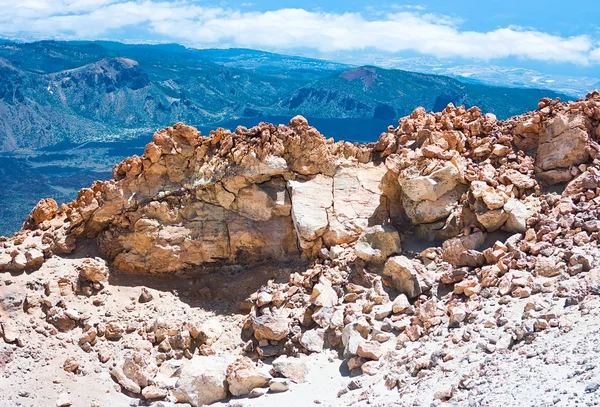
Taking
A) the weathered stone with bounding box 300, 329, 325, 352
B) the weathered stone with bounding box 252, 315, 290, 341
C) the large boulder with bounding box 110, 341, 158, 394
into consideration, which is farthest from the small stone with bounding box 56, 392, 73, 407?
the weathered stone with bounding box 300, 329, 325, 352

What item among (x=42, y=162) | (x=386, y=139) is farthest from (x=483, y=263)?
(x=42, y=162)

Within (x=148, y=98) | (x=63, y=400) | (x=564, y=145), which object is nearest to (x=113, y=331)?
(x=63, y=400)

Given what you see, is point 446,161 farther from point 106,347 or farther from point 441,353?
point 106,347

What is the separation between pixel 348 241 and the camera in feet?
55.7

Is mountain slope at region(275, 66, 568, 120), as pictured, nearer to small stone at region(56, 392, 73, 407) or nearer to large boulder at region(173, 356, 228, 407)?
large boulder at region(173, 356, 228, 407)

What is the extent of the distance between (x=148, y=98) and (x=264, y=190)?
158m

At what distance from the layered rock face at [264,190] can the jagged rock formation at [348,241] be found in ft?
0.15

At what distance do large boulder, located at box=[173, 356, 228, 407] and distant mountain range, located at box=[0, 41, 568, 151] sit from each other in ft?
400

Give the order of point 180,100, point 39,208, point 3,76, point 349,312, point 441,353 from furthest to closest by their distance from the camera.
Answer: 1. point 180,100
2. point 3,76
3. point 39,208
4. point 349,312
5. point 441,353

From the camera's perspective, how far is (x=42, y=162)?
4390 inches

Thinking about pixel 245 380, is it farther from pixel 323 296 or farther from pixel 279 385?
pixel 323 296

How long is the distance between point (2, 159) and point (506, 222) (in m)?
120

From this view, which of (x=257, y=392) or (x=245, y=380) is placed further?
(x=245, y=380)

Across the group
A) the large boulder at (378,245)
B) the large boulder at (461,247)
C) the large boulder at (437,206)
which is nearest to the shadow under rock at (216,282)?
the large boulder at (378,245)
